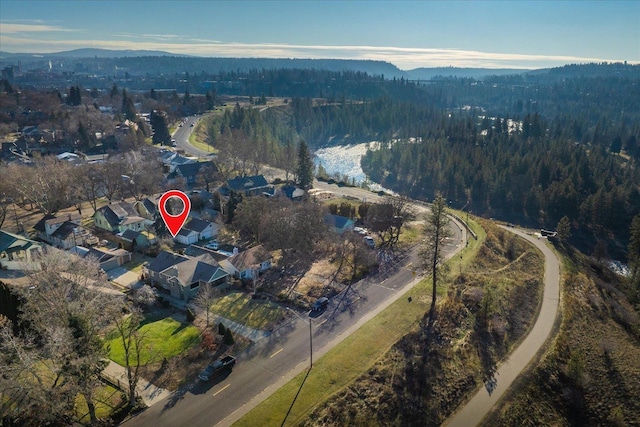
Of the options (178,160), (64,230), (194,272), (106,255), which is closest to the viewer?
(194,272)

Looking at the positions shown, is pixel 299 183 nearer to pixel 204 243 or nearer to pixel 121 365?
pixel 204 243

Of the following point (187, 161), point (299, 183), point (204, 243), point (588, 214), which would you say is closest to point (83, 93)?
point (187, 161)

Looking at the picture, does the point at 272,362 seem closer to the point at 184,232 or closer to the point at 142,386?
the point at 142,386

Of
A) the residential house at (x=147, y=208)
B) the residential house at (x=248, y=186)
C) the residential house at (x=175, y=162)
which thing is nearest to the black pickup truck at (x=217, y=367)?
the residential house at (x=147, y=208)

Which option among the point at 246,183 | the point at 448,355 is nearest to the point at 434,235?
the point at 448,355

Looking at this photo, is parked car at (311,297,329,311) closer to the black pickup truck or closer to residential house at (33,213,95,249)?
the black pickup truck
